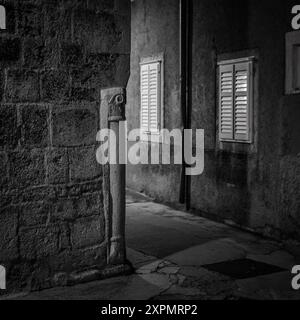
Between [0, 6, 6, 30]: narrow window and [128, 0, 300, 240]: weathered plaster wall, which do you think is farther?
[128, 0, 300, 240]: weathered plaster wall

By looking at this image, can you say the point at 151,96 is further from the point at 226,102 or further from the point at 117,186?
the point at 117,186

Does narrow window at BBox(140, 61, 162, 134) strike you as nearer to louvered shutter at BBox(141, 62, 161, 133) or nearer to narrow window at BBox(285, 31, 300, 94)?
louvered shutter at BBox(141, 62, 161, 133)

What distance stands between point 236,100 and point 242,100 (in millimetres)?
137

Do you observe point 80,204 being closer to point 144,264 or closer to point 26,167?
point 26,167

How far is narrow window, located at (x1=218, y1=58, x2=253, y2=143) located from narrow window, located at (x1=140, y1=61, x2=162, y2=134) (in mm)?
2051

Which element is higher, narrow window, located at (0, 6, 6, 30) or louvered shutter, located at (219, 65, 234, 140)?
narrow window, located at (0, 6, 6, 30)

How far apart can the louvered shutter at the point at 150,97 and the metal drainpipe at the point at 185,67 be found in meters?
0.97

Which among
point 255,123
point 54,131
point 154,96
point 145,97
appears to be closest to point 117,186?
point 54,131

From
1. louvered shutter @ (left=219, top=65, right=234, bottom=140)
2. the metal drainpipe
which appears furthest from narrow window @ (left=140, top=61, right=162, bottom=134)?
louvered shutter @ (left=219, top=65, right=234, bottom=140)

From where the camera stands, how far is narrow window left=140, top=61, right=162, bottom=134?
10.5 meters

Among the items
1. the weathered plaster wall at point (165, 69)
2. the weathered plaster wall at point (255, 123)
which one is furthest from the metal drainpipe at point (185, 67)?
the weathered plaster wall at point (165, 69)

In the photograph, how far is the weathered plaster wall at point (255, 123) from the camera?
7285mm

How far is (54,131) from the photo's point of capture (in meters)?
5.46

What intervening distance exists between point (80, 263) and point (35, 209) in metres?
0.78
